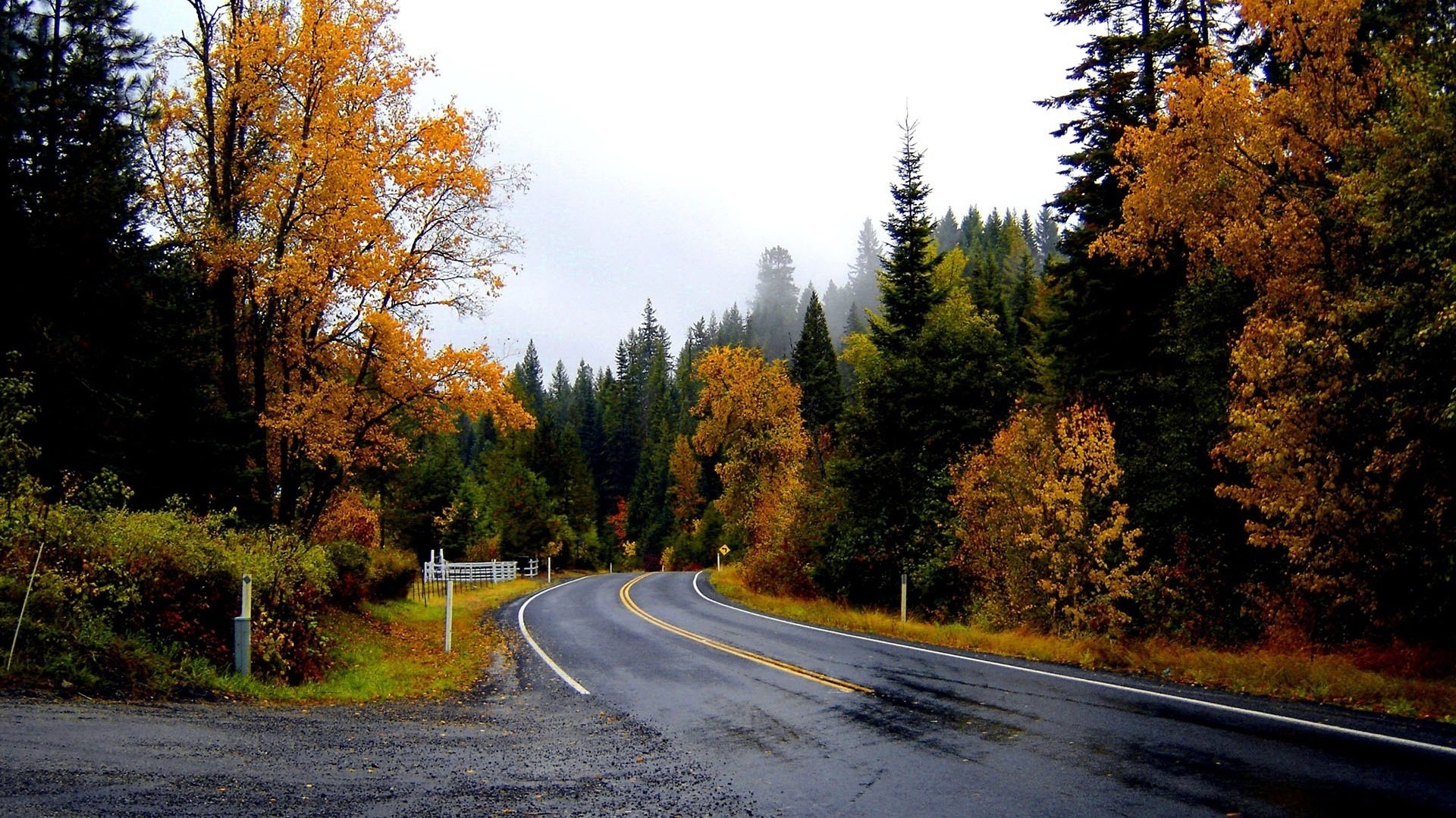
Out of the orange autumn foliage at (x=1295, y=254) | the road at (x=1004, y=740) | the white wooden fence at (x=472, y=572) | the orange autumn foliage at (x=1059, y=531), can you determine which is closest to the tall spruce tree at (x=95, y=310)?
the road at (x=1004, y=740)

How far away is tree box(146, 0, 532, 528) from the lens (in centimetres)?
1775

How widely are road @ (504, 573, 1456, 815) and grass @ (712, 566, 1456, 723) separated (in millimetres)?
858

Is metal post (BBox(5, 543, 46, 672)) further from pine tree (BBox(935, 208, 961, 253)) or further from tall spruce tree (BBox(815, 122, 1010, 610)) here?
pine tree (BBox(935, 208, 961, 253))

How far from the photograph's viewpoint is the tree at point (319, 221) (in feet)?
58.2

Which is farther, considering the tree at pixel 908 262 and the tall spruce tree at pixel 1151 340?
the tree at pixel 908 262

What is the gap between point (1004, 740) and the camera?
25.7 feet

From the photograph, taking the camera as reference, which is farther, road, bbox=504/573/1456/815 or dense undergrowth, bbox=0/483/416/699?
dense undergrowth, bbox=0/483/416/699

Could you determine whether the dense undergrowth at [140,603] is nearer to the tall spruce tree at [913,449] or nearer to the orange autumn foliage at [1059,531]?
the orange autumn foliage at [1059,531]

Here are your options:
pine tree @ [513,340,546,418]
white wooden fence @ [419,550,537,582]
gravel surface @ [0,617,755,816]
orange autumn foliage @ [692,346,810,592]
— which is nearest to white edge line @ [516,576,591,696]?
gravel surface @ [0,617,755,816]

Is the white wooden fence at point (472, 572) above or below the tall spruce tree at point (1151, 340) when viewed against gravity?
below

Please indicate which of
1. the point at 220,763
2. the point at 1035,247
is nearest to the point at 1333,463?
the point at 220,763

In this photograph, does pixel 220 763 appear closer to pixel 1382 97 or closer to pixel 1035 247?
pixel 1382 97

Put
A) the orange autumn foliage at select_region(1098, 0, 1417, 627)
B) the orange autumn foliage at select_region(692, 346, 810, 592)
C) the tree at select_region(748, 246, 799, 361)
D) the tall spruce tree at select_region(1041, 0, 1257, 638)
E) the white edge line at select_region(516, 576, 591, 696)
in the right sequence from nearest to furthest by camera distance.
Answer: the orange autumn foliage at select_region(1098, 0, 1417, 627) < the white edge line at select_region(516, 576, 591, 696) < the tall spruce tree at select_region(1041, 0, 1257, 638) < the orange autumn foliage at select_region(692, 346, 810, 592) < the tree at select_region(748, 246, 799, 361)

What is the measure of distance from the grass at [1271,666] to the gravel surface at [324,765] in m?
7.12
